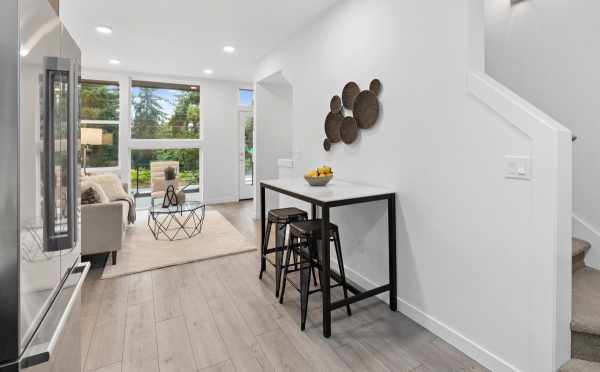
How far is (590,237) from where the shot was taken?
2.26 metres

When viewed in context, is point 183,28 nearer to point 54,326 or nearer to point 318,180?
point 318,180

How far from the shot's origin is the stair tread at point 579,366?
1510 mm

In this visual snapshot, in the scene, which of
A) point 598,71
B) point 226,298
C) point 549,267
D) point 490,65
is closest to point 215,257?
point 226,298

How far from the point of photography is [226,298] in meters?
2.62

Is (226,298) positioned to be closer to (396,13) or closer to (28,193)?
(28,193)

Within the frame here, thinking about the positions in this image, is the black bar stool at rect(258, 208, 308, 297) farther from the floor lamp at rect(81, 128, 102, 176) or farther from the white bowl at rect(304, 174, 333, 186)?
the floor lamp at rect(81, 128, 102, 176)

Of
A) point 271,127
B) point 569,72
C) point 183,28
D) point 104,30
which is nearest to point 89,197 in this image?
point 104,30

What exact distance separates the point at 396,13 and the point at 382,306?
86.9 inches

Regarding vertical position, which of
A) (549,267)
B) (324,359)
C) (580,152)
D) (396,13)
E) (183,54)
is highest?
(183,54)

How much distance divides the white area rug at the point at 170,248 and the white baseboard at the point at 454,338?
1982 mm

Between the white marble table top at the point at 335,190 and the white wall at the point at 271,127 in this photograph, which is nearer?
the white marble table top at the point at 335,190

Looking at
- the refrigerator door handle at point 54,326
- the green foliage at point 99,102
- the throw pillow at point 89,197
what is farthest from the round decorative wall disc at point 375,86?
the green foliage at point 99,102

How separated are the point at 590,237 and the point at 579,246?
0.75 ft

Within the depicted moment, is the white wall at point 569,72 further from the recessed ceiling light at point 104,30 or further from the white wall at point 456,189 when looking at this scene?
the recessed ceiling light at point 104,30
